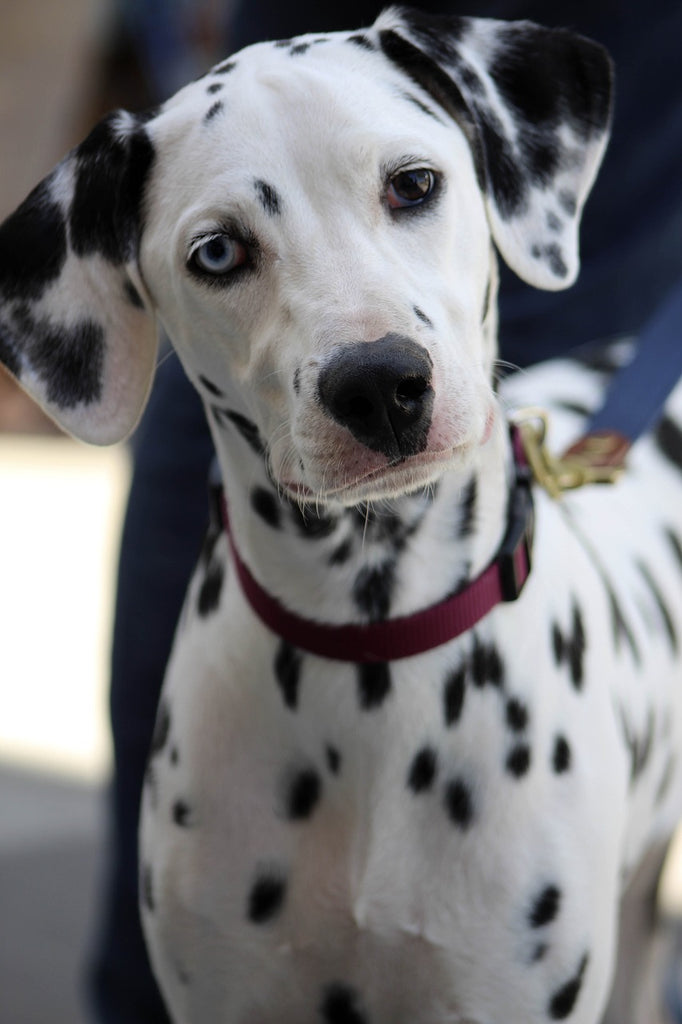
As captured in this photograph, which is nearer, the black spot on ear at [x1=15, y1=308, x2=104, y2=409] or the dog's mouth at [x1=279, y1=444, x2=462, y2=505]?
the dog's mouth at [x1=279, y1=444, x2=462, y2=505]

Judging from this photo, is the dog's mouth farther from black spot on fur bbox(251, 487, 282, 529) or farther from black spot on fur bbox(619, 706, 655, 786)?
black spot on fur bbox(619, 706, 655, 786)

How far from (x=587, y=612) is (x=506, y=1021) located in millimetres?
553

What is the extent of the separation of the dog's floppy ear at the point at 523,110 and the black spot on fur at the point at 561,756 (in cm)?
60

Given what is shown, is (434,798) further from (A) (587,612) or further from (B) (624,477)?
(B) (624,477)

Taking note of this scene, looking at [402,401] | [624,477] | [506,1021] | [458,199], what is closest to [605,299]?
[624,477]

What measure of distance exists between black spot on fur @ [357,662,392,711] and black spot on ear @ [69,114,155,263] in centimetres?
61

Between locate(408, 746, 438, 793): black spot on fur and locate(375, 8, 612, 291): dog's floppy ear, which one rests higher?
locate(375, 8, 612, 291): dog's floppy ear

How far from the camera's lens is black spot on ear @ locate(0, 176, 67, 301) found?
1.70m

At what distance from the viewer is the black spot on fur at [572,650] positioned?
1.78 metres

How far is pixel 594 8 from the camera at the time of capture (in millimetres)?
2184

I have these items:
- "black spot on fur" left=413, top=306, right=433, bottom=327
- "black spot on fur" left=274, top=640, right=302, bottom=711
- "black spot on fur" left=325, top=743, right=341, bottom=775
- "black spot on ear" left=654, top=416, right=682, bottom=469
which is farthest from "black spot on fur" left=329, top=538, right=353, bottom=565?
"black spot on ear" left=654, top=416, right=682, bottom=469

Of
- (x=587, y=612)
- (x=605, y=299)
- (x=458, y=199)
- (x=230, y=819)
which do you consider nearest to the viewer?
(x=458, y=199)

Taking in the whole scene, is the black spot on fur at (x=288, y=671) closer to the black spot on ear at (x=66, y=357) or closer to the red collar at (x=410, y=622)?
the red collar at (x=410, y=622)

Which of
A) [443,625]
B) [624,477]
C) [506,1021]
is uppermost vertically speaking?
[443,625]
